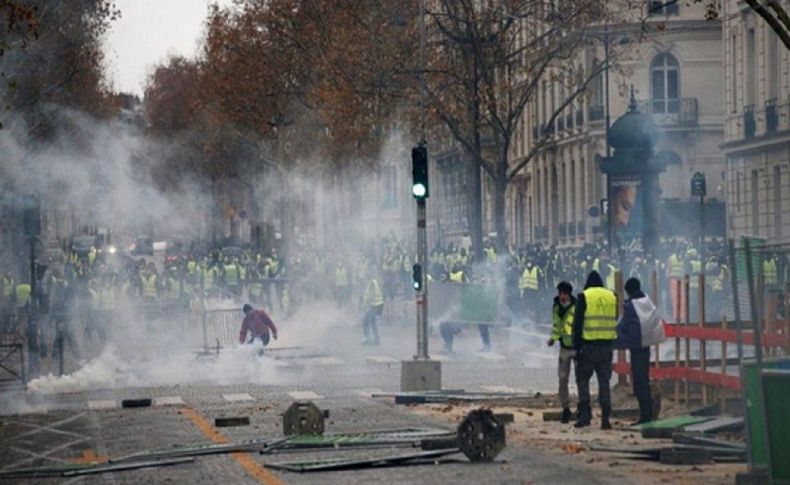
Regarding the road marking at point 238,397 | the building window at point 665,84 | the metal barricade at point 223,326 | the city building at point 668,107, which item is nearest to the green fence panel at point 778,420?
the road marking at point 238,397

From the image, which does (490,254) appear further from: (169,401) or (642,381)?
(642,381)

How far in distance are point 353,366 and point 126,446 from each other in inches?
780

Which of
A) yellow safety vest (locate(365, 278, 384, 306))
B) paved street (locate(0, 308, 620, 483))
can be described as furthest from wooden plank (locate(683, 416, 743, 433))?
yellow safety vest (locate(365, 278, 384, 306))

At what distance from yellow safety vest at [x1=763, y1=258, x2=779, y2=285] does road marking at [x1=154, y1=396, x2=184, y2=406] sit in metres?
16.4

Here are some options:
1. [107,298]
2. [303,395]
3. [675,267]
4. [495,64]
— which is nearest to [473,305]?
[675,267]

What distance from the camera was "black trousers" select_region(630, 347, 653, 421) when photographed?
998 inches

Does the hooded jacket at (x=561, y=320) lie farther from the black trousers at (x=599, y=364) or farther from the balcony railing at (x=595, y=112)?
the balcony railing at (x=595, y=112)

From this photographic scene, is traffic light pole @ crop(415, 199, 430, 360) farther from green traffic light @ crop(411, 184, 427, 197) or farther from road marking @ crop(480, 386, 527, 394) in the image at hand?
road marking @ crop(480, 386, 527, 394)

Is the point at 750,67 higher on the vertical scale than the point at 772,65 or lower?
higher

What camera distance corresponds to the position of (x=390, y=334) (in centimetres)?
6009

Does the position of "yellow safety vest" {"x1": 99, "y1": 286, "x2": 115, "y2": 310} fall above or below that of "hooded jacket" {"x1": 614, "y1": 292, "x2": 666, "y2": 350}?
above

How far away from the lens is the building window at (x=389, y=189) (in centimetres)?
11931

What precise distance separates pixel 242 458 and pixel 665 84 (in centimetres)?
6723

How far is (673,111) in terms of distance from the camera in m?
87.5
